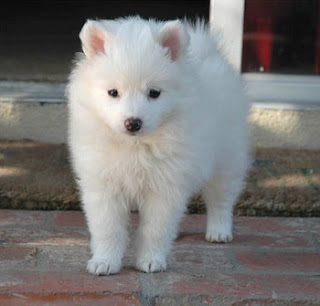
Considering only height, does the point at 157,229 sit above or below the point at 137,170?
below

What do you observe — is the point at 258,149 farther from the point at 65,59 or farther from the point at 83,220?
the point at 65,59

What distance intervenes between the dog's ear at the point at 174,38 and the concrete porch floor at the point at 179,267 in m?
0.88

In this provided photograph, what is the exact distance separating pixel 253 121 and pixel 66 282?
1990mm

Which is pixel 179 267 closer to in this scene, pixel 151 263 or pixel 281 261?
pixel 151 263

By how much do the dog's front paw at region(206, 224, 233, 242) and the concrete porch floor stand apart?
4 centimetres

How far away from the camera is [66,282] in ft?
9.66

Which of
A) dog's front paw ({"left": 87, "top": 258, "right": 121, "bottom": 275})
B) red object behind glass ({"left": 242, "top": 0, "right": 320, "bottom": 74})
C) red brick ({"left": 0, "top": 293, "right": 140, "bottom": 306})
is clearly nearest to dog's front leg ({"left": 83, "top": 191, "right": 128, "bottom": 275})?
dog's front paw ({"left": 87, "top": 258, "right": 121, "bottom": 275})

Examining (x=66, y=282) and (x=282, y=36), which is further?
(x=282, y=36)

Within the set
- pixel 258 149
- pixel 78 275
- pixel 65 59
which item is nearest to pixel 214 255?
pixel 78 275

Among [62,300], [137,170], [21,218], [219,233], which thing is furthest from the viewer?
[21,218]

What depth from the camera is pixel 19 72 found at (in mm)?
5504

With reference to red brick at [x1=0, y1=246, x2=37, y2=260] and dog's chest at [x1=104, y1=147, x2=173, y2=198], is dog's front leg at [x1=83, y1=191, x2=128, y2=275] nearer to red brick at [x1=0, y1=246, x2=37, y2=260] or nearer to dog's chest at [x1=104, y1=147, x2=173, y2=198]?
dog's chest at [x1=104, y1=147, x2=173, y2=198]

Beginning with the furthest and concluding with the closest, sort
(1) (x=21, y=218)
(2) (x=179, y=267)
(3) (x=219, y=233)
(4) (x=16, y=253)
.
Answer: (1) (x=21, y=218) → (3) (x=219, y=233) → (4) (x=16, y=253) → (2) (x=179, y=267)

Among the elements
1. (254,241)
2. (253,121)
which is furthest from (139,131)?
(253,121)
